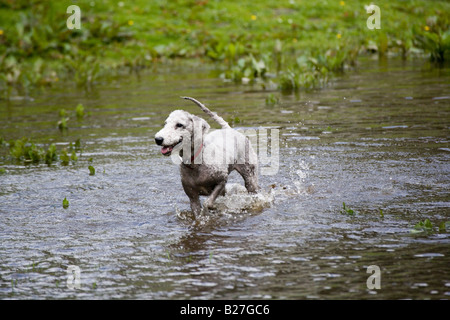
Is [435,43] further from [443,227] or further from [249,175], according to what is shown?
[443,227]

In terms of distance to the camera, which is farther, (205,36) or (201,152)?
(205,36)

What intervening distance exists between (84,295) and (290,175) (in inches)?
181

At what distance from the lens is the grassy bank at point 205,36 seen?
2086cm

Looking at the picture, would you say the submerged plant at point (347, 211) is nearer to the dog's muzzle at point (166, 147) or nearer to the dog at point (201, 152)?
the dog at point (201, 152)

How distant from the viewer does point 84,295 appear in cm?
579

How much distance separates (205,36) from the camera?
26266 millimetres

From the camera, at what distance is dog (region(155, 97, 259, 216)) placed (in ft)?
23.7

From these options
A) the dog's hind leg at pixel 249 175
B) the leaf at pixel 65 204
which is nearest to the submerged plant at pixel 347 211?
the dog's hind leg at pixel 249 175

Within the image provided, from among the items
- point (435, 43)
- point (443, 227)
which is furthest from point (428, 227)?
point (435, 43)

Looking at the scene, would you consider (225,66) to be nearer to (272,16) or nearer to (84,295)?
(272,16)

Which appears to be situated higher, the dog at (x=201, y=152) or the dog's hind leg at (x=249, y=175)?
the dog at (x=201, y=152)

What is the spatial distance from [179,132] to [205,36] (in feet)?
64.3

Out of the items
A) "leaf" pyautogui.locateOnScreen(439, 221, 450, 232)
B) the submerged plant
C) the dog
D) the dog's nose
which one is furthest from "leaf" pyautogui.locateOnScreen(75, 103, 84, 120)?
"leaf" pyautogui.locateOnScreen(439, 221, 450, 232)

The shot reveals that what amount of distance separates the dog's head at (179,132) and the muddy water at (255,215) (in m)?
1.02
